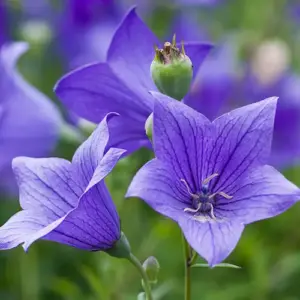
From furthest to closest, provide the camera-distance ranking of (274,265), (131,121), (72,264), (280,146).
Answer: (280,146) < (72,264) < (274,265) < (131,121)

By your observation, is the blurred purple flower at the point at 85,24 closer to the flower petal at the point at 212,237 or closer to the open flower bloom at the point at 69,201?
the open flower bloom at the point at 69,201

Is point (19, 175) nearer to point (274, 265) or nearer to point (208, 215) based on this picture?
point (208, 215)

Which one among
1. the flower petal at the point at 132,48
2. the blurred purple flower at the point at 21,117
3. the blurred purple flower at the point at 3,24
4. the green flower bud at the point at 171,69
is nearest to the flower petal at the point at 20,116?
the blurred purple flower at the point at 21,117

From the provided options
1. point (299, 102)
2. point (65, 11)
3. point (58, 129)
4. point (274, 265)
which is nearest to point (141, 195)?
point (58, 129)

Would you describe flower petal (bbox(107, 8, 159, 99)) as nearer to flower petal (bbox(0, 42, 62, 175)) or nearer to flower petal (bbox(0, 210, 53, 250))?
flower petal (bbox(0, 210, 53, 250))

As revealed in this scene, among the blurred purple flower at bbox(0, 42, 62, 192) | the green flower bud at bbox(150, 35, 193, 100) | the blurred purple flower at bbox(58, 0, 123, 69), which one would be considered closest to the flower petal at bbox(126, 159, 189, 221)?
the green flower bud at bbox(150, 35, 193, 100)

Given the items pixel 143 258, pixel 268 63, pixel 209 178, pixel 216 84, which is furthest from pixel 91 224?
pixel 268 63

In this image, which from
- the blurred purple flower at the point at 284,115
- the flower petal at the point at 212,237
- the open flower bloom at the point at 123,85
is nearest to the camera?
the flower petal at the point at 212,237
